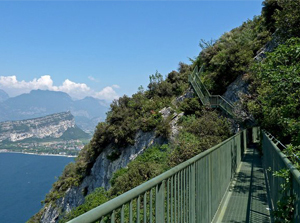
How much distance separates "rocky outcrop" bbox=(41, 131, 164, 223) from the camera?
24.7 meters

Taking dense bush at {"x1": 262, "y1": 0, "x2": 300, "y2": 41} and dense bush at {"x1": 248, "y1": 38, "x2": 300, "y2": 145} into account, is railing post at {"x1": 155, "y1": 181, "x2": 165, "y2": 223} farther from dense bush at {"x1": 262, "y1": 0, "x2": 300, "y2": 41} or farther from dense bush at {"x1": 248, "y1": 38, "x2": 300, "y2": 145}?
dense bush at {"x1": 262, "y1": 0, "x2": 300, "y2": 41}

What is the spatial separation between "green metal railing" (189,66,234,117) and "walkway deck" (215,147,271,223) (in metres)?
11.7

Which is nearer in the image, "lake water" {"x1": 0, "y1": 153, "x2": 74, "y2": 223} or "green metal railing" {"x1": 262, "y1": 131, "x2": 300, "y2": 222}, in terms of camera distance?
"green metal railing" {"x1": 262, "y1": 131, "x2": 300, "y2": 222}

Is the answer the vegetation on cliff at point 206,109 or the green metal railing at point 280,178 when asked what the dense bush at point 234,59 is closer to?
the vegetation on cliff at point 206,109

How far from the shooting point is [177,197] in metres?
3.08

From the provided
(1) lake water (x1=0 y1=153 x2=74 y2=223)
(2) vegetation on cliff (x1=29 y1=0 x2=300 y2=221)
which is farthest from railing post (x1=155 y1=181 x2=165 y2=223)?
(1) lake water (x1=0 y1=153 x2=74 y2=223)

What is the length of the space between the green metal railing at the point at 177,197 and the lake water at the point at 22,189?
7097 cm

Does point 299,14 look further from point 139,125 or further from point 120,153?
point 120,153

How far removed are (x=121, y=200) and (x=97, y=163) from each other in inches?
1150

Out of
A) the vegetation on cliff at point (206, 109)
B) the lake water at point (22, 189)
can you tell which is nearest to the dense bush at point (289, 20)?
the vegetation on cliff at point (206, 109)

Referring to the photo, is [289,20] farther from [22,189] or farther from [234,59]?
[22,189]

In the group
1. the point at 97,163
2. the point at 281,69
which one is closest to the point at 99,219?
the point at 281,69

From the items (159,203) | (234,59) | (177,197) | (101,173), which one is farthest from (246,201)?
(101,173)

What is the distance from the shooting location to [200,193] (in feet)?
13.4
